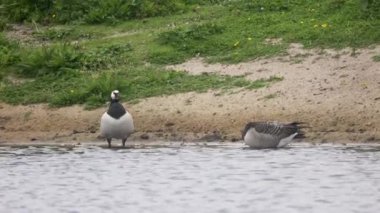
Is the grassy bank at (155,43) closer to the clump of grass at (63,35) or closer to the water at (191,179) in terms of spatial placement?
the clump of grass at (63,35)

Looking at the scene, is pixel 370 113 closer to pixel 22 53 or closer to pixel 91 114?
pixel 91 114

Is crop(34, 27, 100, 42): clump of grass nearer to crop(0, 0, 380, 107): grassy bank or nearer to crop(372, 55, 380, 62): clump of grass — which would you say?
crop(0, 0, 380, 107): grassy bank

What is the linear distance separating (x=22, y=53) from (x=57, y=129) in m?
2.88

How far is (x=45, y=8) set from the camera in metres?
21.9

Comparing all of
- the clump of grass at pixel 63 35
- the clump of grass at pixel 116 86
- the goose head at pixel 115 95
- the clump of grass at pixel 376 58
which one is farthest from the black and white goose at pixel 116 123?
the clump of grass at pixel 63 35

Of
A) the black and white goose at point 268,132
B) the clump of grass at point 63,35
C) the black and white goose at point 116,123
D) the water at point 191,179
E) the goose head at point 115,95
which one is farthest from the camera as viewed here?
the clump of grass at point 63,35

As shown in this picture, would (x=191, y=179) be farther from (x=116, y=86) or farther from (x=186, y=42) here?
(x=186, y=42)

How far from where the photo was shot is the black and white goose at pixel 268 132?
15406 millimetres

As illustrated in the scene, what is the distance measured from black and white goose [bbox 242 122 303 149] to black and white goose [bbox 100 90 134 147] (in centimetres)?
172

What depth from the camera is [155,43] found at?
19.5 meters

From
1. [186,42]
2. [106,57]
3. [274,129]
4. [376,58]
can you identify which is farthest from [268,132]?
[106,57]

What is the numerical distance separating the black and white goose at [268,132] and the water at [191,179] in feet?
0.55

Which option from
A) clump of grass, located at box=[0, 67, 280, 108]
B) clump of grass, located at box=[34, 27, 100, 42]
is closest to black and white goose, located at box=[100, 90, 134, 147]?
clump of grass, located at box=[0, 67, 280, 108]

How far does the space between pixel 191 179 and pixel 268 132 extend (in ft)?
7.88
